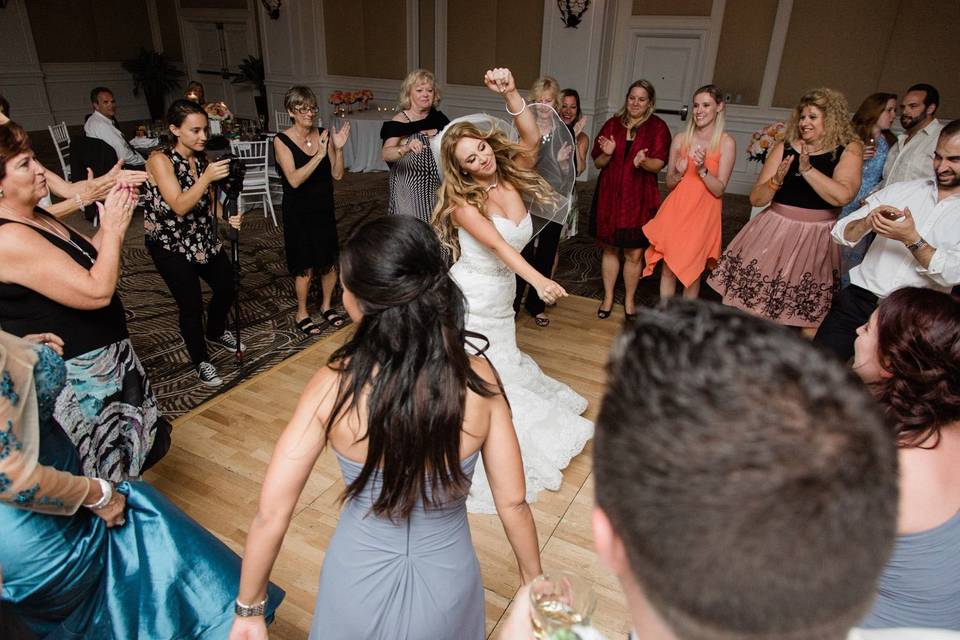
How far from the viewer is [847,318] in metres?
2.74

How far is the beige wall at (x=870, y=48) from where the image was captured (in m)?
7.12

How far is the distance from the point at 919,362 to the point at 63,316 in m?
2.63

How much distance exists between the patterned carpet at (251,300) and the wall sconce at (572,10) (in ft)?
10.4

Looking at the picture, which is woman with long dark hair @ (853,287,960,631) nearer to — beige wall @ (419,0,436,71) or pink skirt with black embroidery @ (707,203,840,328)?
pink skirt with black embroidery @ (707,203,840,328)

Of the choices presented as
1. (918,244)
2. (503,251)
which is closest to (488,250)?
(503,251)

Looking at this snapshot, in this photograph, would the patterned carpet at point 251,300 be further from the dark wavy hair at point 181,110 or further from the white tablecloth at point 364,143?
the white tablecloth at point 364,143

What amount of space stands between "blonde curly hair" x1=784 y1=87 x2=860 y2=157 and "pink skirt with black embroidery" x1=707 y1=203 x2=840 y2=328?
0.39 metres

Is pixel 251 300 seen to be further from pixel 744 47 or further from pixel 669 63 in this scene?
pixel 744 47

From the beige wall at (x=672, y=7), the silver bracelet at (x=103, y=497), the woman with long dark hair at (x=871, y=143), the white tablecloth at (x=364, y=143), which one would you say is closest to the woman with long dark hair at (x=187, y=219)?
the silver bracelet at (x=103, y=497)

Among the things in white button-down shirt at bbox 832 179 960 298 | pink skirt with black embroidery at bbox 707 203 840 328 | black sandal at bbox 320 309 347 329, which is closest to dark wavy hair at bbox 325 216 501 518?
white button-down shirt at bbox 832 179 960 298

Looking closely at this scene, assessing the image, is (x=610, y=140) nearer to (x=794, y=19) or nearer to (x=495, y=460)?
(x=495, y=460)

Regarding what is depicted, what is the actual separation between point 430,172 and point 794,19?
260 inches

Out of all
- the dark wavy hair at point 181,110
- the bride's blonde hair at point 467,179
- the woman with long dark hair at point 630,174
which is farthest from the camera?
the woman with long dark hair at point 630,174

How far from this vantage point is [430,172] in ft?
12.7
